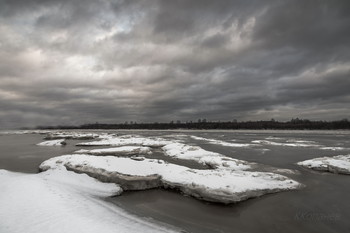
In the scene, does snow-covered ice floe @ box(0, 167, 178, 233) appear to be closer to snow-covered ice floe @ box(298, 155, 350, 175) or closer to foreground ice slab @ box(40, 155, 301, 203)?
foreground ice slab @ box(40, 155, 301, 203)

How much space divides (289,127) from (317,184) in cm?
13993

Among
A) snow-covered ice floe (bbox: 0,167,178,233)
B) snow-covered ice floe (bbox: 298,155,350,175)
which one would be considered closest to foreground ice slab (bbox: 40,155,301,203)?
snow-covered ice floe (bbox: 0,167,178,233)

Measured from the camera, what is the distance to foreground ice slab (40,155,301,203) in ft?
38.0

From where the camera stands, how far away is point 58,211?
26.7 feet

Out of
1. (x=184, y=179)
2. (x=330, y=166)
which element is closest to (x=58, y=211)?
(x=184, y=179)

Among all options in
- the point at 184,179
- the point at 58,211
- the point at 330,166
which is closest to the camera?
the point at 58,211

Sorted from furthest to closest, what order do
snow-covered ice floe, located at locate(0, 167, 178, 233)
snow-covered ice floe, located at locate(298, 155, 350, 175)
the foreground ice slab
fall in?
snow-covered ice floe, located at locate(298, 155, 350, 175) < the foreground ice slab < snow-covered ice floe, located at locate(0, 167, 178, 233)

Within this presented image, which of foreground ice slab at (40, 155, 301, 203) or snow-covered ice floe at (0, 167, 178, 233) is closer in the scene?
snow-covered ice floe at (0, 167, 178, 233)

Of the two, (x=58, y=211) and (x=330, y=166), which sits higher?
(x=58, y=211)

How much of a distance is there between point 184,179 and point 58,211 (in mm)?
7022

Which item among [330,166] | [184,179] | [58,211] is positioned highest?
[58,211]

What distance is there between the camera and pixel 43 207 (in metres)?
8.46

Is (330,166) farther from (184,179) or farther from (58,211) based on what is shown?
(58,211)

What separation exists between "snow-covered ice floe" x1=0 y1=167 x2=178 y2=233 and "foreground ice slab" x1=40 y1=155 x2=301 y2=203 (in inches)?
56.7
